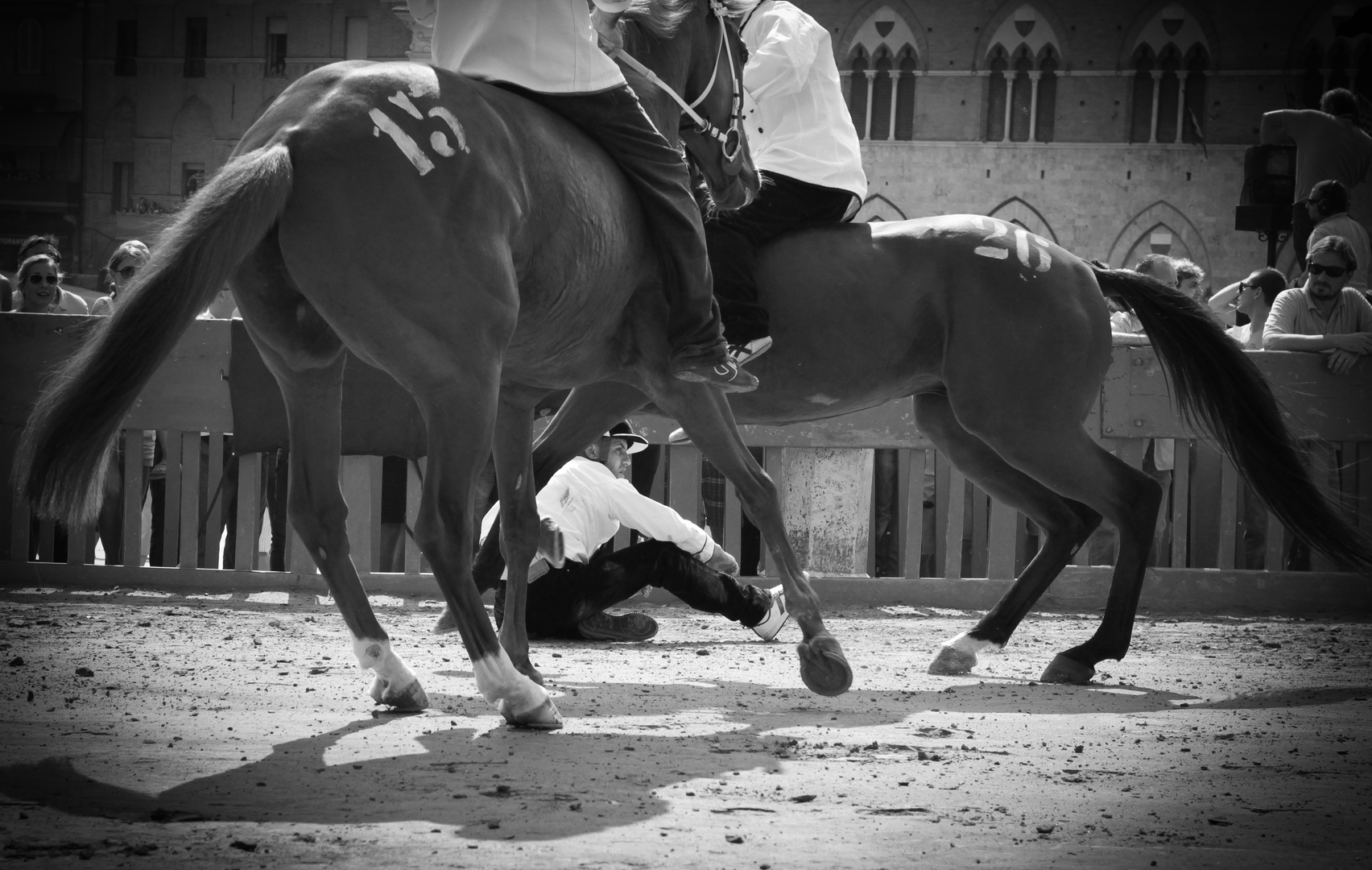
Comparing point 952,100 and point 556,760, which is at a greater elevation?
point 952,100

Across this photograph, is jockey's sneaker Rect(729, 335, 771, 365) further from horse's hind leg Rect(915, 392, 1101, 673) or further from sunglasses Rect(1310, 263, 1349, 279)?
sunglasses Rect(1310, 263, 1349, 279)

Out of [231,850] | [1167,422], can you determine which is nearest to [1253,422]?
[1167,422]

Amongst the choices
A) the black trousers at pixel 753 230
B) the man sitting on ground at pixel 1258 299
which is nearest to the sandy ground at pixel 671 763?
the black trousers at pixel 753 230

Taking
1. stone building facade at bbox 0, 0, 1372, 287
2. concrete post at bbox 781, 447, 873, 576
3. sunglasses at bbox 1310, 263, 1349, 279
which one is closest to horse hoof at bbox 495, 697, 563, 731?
concrete post at bbox 781, 447, 873, 576

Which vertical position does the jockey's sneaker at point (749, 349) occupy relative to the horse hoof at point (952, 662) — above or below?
above

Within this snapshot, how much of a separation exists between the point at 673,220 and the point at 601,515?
288 cm

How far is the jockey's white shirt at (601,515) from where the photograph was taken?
7395 millimetres

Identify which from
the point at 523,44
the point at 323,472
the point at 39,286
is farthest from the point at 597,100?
the point at 39,286

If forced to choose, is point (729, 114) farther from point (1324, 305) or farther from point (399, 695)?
point (1324, 305)

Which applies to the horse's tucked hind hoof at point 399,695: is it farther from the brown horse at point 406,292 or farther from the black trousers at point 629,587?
the black trousers at point 629,587

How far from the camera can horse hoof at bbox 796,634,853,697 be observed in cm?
512

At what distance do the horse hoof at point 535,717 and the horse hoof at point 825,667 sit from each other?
1008mm

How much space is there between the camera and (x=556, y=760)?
404 cm

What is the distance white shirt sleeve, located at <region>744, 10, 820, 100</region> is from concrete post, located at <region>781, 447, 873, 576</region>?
3444 mm
